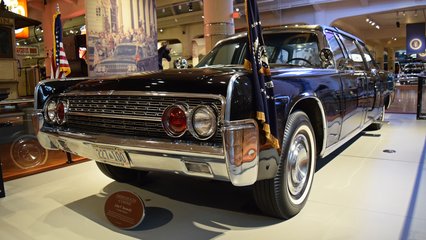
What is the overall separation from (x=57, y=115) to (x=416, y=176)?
3.21 meters

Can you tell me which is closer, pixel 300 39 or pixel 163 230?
pixel 163 230

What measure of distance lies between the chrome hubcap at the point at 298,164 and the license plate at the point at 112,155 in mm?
1084

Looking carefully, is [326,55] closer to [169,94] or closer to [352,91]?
[352,91]

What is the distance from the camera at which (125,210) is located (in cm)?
255

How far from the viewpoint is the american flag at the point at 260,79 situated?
2.14 metres

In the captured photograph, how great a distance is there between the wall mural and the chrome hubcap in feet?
11.2

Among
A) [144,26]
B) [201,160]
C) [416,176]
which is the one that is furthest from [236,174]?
[144,26]

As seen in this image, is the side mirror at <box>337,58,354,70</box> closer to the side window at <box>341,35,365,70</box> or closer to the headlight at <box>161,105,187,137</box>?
the side window at <box>341,35,365,70</box>

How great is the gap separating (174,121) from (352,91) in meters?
2.27

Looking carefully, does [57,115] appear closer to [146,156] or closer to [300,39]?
[146,156]

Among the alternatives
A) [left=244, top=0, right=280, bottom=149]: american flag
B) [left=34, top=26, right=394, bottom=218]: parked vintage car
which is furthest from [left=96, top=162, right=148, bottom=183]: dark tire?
[left=244, top=0, right=280, bottom=149]: american flag

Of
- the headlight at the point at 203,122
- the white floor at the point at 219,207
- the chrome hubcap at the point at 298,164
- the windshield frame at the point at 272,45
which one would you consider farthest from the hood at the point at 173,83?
the windshield frame at the point at 272,45

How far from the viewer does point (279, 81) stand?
95.8 inches

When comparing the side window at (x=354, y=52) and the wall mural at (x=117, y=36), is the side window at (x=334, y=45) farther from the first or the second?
the wall mural at (x=117, y=36)
